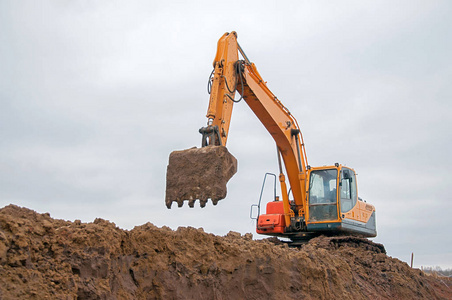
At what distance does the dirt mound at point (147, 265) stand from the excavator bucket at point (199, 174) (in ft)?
2.61

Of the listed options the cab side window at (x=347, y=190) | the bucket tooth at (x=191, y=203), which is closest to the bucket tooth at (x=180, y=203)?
the bucket tooth at (x=191, y=203)

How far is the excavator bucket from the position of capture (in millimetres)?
6781

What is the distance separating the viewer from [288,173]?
11711 mm

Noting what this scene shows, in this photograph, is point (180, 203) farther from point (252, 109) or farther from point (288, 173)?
point (288, 173)

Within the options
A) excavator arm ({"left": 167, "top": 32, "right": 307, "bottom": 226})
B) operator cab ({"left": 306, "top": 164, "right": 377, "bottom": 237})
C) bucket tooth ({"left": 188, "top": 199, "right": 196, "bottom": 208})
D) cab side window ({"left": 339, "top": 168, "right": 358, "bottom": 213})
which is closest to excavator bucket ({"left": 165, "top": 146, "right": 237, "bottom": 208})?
bucket tooth ({"left": 188, "top": 199, "right": 196, "bottom": 208})

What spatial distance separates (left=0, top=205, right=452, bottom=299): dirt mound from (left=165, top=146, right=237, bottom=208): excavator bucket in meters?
0.79

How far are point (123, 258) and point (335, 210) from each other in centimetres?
752

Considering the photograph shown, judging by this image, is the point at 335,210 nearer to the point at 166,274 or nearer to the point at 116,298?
the point at 166,274

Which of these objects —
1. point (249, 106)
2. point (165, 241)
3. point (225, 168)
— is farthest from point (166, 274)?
point (249, 106)

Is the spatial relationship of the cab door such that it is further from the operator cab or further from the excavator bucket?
the excavator bucket

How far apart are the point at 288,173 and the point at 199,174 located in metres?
5.22

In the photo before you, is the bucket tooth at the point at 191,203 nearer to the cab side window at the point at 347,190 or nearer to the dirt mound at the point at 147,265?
the dirt mound at the point at 147,265

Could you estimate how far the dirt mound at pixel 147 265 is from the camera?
140 inches

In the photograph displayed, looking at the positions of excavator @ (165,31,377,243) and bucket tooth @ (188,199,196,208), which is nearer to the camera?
bucket tooth @ (188,199,196,208)
